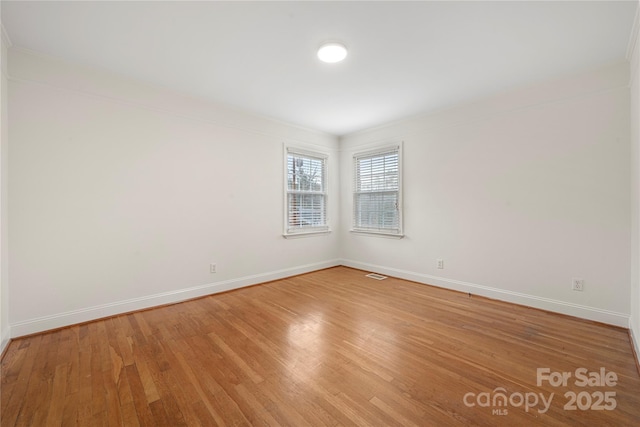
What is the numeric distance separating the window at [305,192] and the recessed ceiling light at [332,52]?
2.13m

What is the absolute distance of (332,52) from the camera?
237 centimetres

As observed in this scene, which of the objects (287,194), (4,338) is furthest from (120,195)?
(287,194)

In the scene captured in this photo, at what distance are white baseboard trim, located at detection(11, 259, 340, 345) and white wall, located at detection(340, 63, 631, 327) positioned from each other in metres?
2.44

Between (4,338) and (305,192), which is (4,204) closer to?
(4,338)

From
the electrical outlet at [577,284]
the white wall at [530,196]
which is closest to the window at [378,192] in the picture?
the white wall at [530,196]

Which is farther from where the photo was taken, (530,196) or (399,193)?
(399,193)

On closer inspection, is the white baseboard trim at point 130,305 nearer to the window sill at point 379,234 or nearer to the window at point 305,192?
the window at point 305,192

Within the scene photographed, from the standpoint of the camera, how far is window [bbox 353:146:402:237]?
4445 millimetres

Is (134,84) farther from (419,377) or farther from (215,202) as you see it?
(419,377)

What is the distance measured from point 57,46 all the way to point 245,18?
182cm

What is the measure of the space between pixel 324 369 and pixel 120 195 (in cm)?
277

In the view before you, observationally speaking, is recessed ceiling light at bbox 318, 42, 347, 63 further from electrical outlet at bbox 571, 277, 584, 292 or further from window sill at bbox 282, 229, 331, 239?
electrical outlet at bbox 571, 277, 584, 292

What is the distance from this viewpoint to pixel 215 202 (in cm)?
364

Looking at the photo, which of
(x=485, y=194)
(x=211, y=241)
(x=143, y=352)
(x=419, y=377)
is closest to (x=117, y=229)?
(x=211, y=241)
